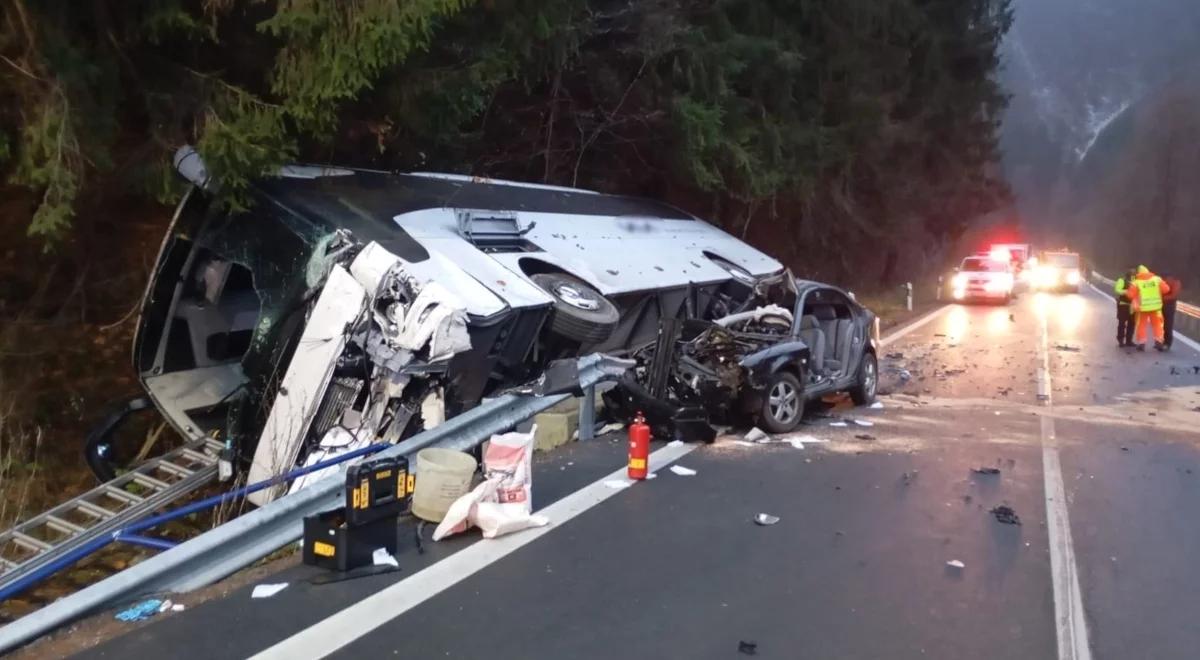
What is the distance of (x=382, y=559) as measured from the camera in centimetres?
493

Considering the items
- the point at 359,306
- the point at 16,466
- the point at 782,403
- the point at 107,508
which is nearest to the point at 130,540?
the point at 359,306

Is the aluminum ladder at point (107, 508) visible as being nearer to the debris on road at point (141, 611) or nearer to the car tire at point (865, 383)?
the debris on road at point (141, 611)

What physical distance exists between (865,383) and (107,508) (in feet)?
25.8

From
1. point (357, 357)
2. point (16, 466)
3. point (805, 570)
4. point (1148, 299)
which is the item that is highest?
point (1148, 299)

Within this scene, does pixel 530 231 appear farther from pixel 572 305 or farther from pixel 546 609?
pixel 546 609

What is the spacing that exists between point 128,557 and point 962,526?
20.7 ft

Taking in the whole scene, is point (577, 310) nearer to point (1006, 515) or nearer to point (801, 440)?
point (801, 440)

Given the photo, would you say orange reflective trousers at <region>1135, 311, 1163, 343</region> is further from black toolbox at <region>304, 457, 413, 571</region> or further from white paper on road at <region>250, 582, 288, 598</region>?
white paper on road at <region>250, 582, 288, 598</region>

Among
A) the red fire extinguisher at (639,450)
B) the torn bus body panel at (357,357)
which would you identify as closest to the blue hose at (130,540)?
the torn bus body panel at (357,357)

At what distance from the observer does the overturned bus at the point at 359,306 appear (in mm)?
6734

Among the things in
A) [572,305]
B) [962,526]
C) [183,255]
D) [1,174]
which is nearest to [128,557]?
[183,255]

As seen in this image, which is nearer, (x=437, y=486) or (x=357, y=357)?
(x=437, y=486)

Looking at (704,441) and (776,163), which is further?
(776,163)

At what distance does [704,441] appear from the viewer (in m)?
8.27
